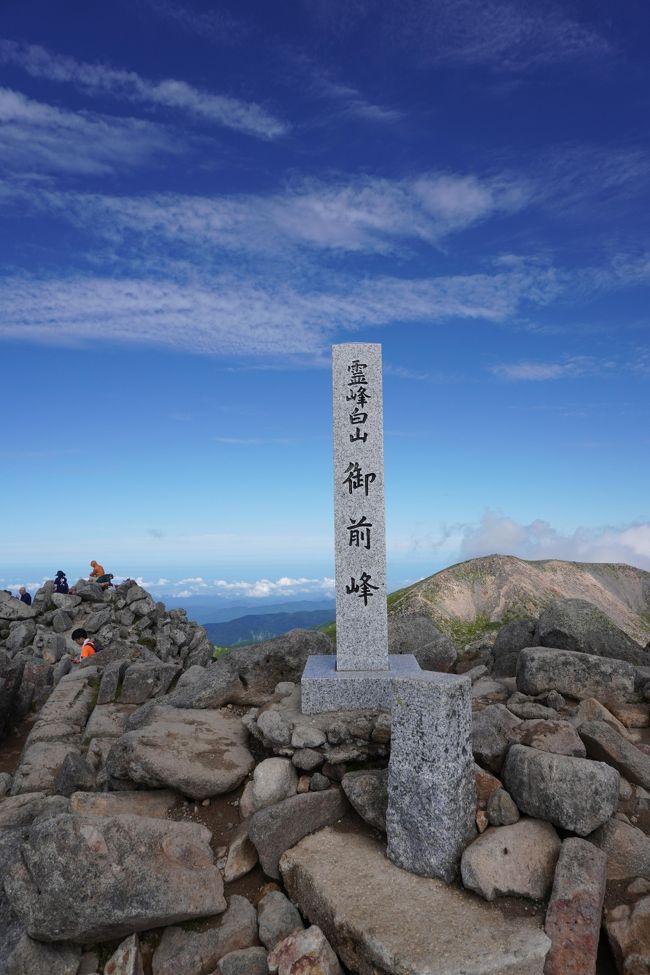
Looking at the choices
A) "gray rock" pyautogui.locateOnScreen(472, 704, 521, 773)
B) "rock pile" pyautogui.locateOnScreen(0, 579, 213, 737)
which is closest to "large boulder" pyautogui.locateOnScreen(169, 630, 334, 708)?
"gray rock" pyautogui.locateOnScreen(472, 704, 521, 773)

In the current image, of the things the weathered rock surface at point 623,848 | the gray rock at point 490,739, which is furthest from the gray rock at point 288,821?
the weathered rock surface at point 623,848

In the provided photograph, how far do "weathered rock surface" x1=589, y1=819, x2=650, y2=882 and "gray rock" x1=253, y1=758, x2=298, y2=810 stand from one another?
14.8 ft

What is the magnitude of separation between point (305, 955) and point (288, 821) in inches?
76.9

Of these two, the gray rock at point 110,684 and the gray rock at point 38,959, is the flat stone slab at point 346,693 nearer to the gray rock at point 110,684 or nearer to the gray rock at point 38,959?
the gray rock at point 38,959

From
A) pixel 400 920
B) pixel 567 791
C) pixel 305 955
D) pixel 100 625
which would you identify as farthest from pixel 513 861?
pixel 100 625

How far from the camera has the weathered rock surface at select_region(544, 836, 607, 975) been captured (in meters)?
7.36

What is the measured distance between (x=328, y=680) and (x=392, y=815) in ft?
10.6

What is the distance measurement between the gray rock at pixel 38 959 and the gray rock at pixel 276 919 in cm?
239

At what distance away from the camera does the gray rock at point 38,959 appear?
25.7 feet

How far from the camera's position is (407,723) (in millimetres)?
8602

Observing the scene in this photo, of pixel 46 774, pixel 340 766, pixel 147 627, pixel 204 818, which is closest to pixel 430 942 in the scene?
pixel 340 766

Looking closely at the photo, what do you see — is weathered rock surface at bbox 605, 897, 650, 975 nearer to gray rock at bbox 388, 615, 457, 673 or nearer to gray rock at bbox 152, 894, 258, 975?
gray rock at bbox 152, 894, 258, 975

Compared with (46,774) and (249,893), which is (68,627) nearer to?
(46,774)

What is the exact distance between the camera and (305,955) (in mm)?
7461
